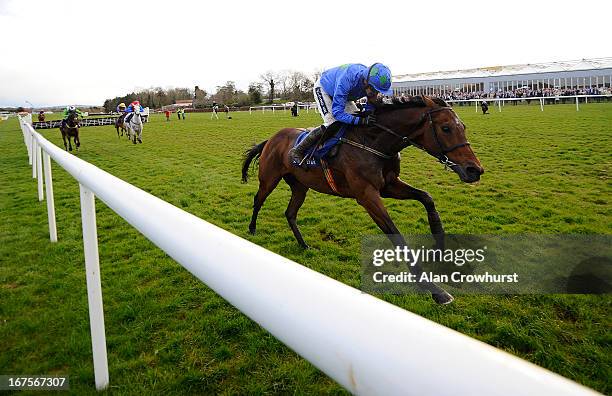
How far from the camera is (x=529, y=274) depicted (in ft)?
12.3

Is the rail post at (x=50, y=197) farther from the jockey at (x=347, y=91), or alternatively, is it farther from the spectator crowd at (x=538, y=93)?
the spectator crowd at (x=538, y=93)

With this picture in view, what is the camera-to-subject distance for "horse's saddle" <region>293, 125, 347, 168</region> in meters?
4.05

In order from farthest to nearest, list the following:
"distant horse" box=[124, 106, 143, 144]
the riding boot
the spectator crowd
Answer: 1. the spectator crowd
2. "distant horse" box=[124, 106, 143, 144]
3. the riding boot

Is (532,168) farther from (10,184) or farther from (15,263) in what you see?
(10,184)

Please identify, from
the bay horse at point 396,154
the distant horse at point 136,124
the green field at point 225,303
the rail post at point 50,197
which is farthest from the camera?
the distant horse at point 136,124

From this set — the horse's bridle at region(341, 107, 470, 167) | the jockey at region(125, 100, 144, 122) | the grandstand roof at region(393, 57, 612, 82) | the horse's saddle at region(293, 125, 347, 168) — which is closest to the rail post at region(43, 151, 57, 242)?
the horse's saddle at region(293, 125, 347, 168)

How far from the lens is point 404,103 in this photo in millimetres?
3850

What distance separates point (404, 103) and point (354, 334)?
3.61m

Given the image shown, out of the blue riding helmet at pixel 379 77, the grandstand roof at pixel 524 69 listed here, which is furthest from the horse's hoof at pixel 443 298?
the grandstand roof at pixel 524 69

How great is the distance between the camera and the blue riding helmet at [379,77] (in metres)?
3.75

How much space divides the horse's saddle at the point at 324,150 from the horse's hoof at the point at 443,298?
1627 millimetres

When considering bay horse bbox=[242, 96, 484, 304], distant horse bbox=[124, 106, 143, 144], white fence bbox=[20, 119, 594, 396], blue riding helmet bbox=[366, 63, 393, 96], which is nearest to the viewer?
white fence bbox=[20, 119, 594, 396]

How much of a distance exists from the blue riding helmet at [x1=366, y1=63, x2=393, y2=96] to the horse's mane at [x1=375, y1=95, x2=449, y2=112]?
117 millimetres

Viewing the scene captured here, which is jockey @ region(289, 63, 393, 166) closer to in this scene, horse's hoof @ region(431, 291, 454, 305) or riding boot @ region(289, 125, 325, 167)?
riding boot @ region(289, 125, 325, 167)
